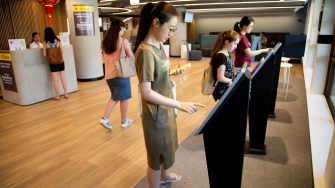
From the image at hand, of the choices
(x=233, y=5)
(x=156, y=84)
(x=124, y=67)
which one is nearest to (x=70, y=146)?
(x=124, y=67)

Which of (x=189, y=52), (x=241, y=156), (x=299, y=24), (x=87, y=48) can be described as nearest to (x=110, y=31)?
(x=241, y=156)

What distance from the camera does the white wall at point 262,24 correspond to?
13109 mm

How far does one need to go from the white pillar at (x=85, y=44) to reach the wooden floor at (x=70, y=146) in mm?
1885

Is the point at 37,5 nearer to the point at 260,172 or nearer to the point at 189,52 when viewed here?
the point at 189,52

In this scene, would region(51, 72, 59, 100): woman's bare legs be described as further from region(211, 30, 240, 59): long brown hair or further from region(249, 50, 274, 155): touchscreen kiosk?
region(249, 50, 274, 155): touchscreen kiosk

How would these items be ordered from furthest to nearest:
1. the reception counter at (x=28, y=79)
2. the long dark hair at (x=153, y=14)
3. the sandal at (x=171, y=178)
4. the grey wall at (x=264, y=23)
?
the grey wall at (x=264, y=23)
the reception counter at (x=28, y=79)
the sandal at (x=171, y=178)
the long dark hair at (x=153, y=14)

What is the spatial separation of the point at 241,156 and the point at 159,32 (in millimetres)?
904

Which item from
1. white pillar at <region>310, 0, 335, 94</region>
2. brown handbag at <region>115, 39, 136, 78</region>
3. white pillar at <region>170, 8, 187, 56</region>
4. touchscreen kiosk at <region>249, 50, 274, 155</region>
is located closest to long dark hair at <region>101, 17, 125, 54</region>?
brown handbag at <region>115, 39, 136, 78</region>

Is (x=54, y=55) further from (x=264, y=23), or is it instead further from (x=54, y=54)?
(x=264, y=23)

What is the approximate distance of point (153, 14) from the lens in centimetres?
146

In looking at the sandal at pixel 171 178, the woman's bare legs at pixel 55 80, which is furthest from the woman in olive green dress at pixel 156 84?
the woman's bare legs at pixel 55 80

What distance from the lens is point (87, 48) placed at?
6480 mm

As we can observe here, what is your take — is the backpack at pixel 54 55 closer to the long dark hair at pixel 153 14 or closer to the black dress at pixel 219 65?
the black dress at pixel 219 65

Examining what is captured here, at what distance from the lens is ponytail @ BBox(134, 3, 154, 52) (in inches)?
58.7
